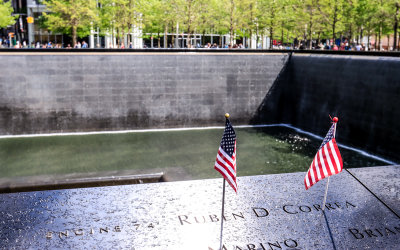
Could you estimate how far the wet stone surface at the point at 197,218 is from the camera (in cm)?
573

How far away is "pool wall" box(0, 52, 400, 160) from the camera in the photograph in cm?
1968

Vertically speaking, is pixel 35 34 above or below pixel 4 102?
above

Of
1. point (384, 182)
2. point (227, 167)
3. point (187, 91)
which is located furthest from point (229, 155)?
point (187, 91)

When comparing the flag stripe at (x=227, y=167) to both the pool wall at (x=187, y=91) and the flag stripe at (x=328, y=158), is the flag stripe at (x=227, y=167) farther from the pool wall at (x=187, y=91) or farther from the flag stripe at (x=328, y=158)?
the pool wall at (x=187, y=91)

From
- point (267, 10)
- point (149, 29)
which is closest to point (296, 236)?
point (267, 10)

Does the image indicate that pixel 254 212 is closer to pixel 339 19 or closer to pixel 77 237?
pixel 77 237

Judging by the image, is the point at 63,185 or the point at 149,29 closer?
the point at 63,185

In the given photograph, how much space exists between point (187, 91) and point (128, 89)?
3.21 metres

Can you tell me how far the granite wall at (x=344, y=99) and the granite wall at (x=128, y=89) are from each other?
115cm

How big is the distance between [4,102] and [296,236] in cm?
1869

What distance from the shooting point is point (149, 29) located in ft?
153

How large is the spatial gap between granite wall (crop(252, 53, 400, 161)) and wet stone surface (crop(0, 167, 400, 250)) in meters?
10.7

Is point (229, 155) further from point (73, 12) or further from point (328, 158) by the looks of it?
point (73, 12)

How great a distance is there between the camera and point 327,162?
248 inches
